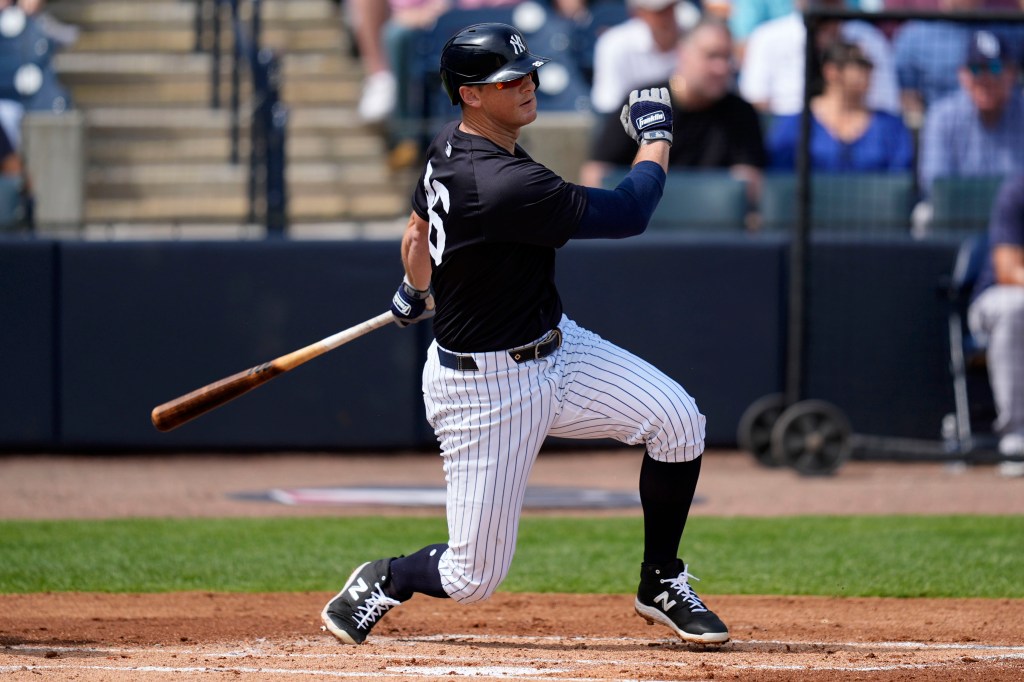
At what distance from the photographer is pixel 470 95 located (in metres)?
4.02

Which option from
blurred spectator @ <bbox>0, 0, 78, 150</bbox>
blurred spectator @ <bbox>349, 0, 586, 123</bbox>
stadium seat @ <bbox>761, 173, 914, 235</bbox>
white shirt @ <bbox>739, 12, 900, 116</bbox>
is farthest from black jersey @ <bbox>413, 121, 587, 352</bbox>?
blurred spectator @ <bbox>0, 0, 78, 150</bbox>

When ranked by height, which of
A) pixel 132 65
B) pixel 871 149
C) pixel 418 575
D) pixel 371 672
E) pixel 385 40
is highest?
pixel 385 40

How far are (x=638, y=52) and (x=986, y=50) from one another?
7.34ft

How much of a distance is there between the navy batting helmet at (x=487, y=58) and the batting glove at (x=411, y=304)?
0.67 meters

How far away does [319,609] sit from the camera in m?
5.07

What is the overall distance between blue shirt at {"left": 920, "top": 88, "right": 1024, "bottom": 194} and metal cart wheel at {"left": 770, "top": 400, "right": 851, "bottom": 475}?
5.42 ft

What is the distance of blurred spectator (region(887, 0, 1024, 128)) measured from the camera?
28.4ft

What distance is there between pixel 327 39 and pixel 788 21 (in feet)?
12.0

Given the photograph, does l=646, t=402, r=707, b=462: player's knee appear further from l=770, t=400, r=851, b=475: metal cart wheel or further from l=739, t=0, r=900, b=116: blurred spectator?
l=739, t=0, r=900, b=116: blurred spectator

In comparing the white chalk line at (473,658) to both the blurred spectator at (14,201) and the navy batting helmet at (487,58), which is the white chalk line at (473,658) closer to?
the navy batting helmet at (487,58)

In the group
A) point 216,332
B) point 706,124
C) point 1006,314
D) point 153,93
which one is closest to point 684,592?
point 1006,314

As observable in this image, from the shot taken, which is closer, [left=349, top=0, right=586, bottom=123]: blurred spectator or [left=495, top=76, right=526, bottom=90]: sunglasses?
[left=495, top=76, right=526, bottom=90]: sunglasses

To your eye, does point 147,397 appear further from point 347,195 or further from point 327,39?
point 327,39

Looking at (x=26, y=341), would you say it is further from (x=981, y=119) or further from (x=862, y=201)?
(x=981, y=119)
